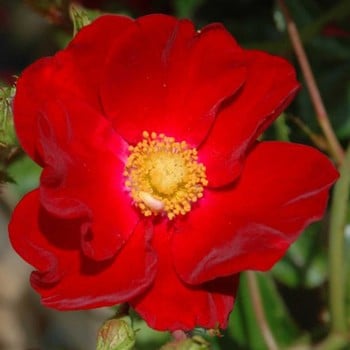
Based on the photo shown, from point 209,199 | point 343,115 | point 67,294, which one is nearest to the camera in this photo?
point 67,294

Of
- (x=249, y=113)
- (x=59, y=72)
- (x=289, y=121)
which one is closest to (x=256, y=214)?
(x=249, y=113)

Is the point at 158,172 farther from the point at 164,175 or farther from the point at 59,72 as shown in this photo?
the point at 59,72

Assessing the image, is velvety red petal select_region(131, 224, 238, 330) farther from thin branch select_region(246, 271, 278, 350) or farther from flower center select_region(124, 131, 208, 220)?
thin branch select_region(246, 271, 278, 350)

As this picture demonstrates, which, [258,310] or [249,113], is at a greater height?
[249,113]

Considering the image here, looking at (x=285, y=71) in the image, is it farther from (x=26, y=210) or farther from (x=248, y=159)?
(x=26, y=210)

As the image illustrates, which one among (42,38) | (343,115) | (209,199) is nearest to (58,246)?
(209,199)

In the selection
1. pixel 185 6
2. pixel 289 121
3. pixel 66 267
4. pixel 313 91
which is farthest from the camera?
pixel 185 6

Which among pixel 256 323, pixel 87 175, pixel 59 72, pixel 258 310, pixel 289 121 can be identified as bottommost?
pixel 256 323
